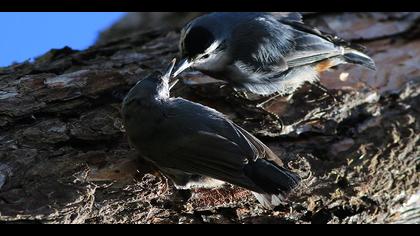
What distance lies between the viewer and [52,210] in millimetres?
2299

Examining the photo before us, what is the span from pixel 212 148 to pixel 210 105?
1.76 ft

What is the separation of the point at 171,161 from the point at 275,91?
972mm

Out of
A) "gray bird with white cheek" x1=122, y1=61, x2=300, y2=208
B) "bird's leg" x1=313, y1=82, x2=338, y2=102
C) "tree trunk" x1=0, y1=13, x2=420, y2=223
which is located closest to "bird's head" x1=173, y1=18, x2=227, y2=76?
"tree trunk" x1=0, y1=13, x2=420, y2=223

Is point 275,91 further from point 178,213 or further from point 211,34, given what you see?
point 178,213

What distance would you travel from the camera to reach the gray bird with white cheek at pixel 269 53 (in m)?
3.46

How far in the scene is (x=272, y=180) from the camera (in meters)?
2.52

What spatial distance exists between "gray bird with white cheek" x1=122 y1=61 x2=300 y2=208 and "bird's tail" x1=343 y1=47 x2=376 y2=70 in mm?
1096

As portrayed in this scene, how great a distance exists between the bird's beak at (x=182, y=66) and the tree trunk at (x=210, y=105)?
127 mm

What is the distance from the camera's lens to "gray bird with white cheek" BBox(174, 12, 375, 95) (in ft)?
11.4

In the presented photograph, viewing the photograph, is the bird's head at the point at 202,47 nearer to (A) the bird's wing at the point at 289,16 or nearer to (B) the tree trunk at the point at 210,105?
Result: (B) the tree trunk at the point at 210,105

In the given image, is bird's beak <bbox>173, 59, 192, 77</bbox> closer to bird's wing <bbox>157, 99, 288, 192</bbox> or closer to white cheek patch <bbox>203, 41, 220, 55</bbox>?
white cheek patch <bbox>203, 41, 220, 55</bbox>

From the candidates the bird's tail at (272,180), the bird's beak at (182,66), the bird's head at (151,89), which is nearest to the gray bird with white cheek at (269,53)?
the bird's beak at (182,66)

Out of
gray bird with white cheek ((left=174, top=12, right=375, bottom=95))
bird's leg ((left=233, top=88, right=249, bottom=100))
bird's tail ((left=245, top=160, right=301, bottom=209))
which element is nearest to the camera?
bird's tail ((left=245, top=160, right=301, bottom=209))
